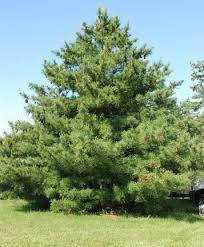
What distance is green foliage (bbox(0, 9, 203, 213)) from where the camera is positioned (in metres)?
16.1

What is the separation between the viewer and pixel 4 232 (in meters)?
11.6

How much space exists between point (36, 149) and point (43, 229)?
5.52m

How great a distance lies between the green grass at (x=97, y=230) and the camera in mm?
10477

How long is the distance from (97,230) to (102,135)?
515 centimetres

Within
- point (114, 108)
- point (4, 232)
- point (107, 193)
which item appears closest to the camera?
point (4, 232)

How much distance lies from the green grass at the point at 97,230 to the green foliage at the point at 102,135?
3.90ft

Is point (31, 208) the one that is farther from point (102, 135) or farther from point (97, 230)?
point (97, 230)

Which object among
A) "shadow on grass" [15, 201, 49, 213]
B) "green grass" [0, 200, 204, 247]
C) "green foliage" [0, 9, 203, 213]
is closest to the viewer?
"green grass" [0, 200, 204, 247]

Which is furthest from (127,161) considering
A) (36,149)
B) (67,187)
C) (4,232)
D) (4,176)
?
(4,232)

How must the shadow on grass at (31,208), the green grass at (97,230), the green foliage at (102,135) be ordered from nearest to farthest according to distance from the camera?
the green grass at (97,230)
the green foliage at (102,135)
the shadow on grass at (31,208)

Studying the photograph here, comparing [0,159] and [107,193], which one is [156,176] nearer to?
[107,193]

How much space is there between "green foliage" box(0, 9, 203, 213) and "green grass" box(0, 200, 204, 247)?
3.90 feet

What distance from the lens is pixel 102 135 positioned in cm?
1688

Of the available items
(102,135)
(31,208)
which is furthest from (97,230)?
(31,208)
